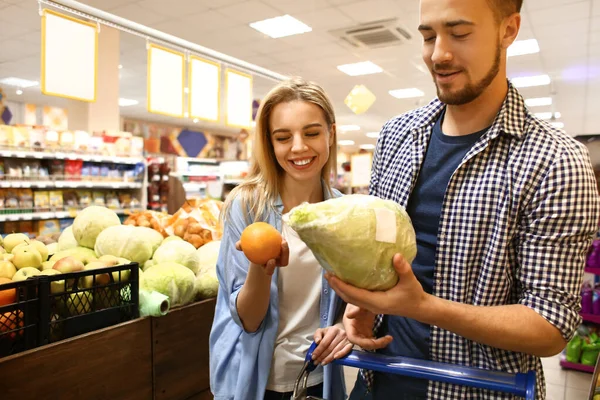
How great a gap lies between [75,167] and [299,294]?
15.3 ft

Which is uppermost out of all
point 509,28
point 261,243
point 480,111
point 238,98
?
point 238,98

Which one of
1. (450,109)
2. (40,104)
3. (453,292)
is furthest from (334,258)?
(40,104)

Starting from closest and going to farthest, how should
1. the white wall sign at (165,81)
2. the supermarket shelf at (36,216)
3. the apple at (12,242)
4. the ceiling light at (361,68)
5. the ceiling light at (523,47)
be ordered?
the apple at (12,242) < the white wall sign at (165,81) < the supermarket shelf at (36,216) < the ceiling light at (523,47) < the ceiling light at (361,68)

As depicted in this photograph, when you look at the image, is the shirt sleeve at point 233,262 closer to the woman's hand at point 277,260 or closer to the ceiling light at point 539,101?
the woman's hand at point 277,260

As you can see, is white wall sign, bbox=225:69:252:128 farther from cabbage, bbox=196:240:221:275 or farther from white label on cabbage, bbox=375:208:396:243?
white label on cabbage, bbox=375:208:396:243

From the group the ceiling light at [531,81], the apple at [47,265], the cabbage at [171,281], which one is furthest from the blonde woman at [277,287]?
the ceiling light at [531,81]

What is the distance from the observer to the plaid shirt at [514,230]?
3.50ft

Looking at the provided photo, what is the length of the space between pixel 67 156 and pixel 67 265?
3594mm

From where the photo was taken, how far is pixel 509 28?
116 cm

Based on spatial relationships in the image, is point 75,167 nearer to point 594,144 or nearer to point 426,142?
point 426,142

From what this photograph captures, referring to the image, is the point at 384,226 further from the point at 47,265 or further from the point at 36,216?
the point at 36,216

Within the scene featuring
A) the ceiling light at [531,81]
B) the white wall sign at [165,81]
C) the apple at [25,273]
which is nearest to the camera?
the apple at [25,273]

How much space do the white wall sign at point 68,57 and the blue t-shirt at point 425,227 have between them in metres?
3.25

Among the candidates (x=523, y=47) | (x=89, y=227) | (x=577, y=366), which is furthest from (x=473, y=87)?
(x=523, y=47)
